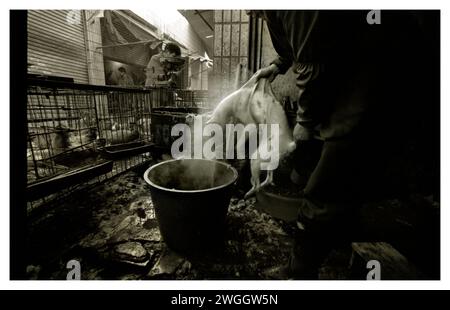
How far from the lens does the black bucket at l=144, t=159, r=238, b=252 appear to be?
2393 mm

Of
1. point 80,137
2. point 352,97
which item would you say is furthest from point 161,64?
point 352,97

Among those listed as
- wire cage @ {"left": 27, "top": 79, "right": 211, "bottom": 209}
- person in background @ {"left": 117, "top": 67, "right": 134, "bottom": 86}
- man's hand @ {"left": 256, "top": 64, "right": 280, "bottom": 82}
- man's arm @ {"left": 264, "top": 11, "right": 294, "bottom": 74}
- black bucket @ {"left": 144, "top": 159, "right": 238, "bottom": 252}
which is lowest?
black bucket @ {"left": 144, "top": 159, "right": 238, "bottom": 252}

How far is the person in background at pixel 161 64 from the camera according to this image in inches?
405

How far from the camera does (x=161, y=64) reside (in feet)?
34.9

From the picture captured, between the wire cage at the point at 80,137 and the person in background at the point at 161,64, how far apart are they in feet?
17.4

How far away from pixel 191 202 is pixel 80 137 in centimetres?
317

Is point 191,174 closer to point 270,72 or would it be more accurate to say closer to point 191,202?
point 191,202

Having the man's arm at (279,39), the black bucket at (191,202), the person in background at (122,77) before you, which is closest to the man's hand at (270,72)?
the man's arm at (279,39)

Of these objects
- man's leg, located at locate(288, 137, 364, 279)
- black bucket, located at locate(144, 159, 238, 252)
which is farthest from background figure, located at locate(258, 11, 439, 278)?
black bucket, located at locate(144, 159, 238, 252)

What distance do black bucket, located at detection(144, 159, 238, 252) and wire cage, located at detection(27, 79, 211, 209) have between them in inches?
62.8

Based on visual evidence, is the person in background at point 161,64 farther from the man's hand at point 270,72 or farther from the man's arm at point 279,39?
the man's arm at point 279,39

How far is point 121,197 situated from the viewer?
4.05 m

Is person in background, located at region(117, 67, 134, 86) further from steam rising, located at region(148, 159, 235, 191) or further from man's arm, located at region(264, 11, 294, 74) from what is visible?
man's arm, located at region(264, 11, 294, 74)
